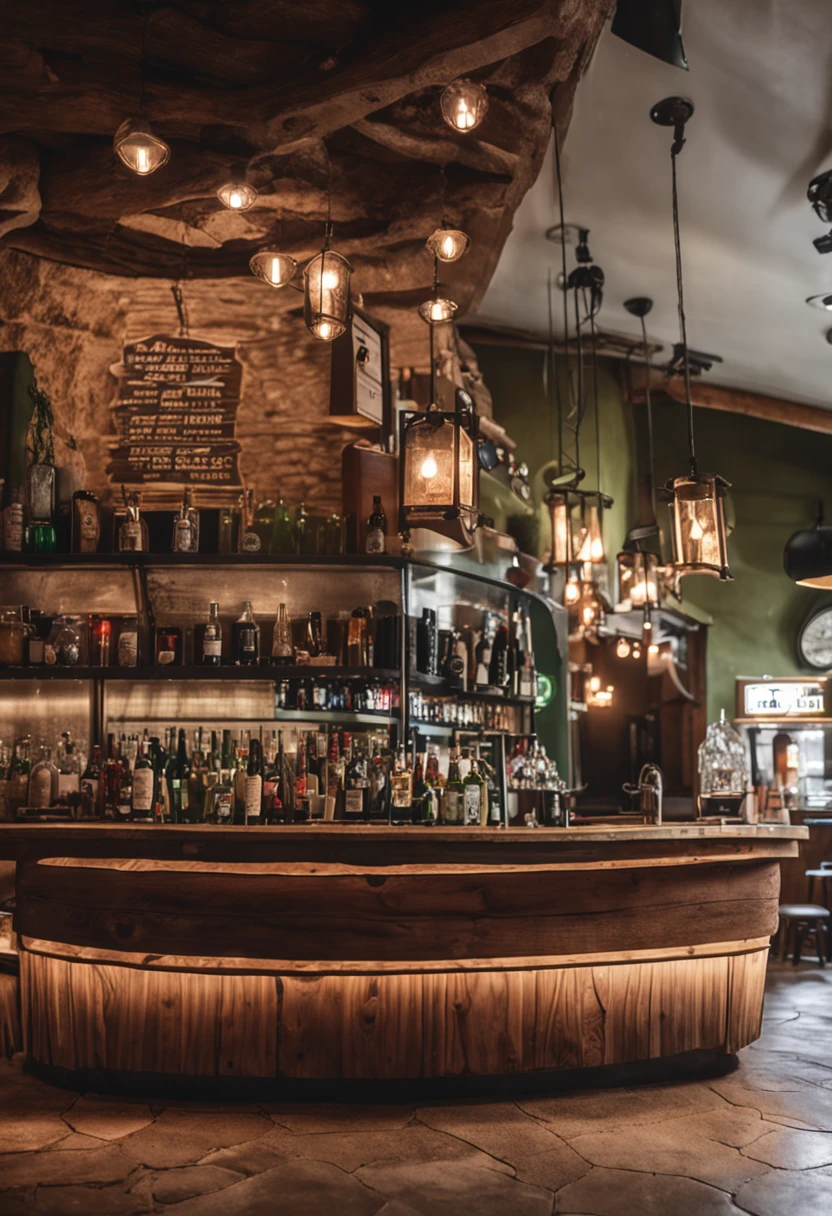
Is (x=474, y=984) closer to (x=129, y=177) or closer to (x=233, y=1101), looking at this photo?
(x=233, y=1101)

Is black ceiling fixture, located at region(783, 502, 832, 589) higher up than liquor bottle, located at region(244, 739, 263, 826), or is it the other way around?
black ceiling fixture, located at region(783, 502, 832, 589)

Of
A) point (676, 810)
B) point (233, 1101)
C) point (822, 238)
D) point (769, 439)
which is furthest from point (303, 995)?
point (769, 439)

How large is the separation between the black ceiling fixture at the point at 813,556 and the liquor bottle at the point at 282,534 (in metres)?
3.54

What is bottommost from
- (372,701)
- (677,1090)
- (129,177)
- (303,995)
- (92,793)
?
(677,1090)

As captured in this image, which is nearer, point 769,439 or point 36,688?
point 36,688

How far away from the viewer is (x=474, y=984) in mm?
4074

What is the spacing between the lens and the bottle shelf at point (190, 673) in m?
→ 5.68

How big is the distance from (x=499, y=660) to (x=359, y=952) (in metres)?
3.13

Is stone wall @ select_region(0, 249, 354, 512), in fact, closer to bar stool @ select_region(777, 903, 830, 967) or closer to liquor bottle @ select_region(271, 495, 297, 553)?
liquor bottle @ select_region(271, 495, 297, 553)

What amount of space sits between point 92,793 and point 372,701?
59.4 inches

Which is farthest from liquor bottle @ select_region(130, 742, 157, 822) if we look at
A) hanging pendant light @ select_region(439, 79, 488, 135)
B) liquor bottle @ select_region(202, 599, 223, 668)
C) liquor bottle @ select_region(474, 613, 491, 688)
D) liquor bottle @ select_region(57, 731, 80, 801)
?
hanging pendant light @ select_region(439, 79, 488, 135)

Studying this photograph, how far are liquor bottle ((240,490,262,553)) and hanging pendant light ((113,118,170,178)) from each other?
2.05 metres

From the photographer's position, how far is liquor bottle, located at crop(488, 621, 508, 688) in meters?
6.82

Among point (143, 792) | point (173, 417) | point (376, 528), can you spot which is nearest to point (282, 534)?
point (376, 528)
